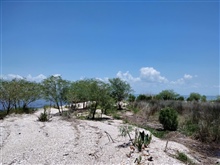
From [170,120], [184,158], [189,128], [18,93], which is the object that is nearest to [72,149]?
[184,158]

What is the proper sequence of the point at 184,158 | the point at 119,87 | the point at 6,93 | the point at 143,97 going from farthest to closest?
the point at 143,97 < the point at 119,87 < the point at 6,93 < the point at 184,158

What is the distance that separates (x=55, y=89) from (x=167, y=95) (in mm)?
20032

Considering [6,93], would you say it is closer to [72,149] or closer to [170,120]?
[72,149]

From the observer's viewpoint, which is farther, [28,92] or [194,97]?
[194,97]

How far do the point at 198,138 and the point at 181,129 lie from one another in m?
1.78

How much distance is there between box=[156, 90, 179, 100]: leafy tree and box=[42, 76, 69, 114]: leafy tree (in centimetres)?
1832

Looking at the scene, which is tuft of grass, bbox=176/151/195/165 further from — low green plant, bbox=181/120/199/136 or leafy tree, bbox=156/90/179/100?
leafy tree, bbox=156/90/179/100

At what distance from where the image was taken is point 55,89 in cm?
1458

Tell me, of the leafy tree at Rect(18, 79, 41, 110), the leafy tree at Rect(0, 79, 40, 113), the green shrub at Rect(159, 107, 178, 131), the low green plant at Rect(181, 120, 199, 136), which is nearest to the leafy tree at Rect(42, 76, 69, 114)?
the leafy tree at Rect(18, 79, 41, 110)

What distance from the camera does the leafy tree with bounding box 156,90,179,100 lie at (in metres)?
30.2

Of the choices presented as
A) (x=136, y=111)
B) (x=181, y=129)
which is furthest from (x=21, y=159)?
(x=136, y=111)

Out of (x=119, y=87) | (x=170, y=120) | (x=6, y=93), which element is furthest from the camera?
(x=119, y=87)

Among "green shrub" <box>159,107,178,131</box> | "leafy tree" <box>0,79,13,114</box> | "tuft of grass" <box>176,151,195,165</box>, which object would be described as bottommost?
"tuft of grass" <box>176,151,195,165</box>

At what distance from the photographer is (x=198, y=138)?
330 inches
